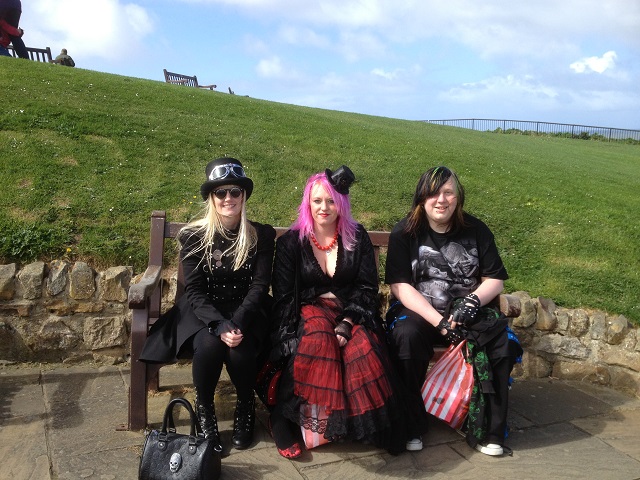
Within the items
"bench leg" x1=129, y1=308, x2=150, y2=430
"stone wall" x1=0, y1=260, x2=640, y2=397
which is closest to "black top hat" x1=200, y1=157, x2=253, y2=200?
"bench leg" x1=129, y1=308, x2=150, y2=430

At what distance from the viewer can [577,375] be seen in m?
4.72

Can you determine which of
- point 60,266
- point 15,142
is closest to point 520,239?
point 60,266

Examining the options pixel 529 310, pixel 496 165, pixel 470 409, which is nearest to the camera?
pixel 470 409

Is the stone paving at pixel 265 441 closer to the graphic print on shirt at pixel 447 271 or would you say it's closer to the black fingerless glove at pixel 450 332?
the black fingerless glove at pixel 450 332

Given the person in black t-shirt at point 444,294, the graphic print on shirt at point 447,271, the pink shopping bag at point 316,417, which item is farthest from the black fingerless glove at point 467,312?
the pink shopping bag at point 316,417

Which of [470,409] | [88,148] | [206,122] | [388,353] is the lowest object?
[470,409]

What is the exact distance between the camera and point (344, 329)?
342cm

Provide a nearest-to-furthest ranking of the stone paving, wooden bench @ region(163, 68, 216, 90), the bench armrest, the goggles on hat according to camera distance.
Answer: the stone paving
the bench armrest
the goggles on hat
wooden bench @ region(163, 68, 216, 90)

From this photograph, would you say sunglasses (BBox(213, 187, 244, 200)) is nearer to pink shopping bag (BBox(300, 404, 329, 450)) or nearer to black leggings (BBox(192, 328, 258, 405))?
black leggings (BBox(192, 328, 258, 405))

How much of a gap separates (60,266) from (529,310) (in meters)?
3.51

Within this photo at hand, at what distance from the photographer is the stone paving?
3.13 meters

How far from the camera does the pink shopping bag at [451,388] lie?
3.52m

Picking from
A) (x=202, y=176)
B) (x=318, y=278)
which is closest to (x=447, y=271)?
(x=318, y=278)

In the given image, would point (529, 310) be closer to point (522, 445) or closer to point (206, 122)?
point (522, 445)
